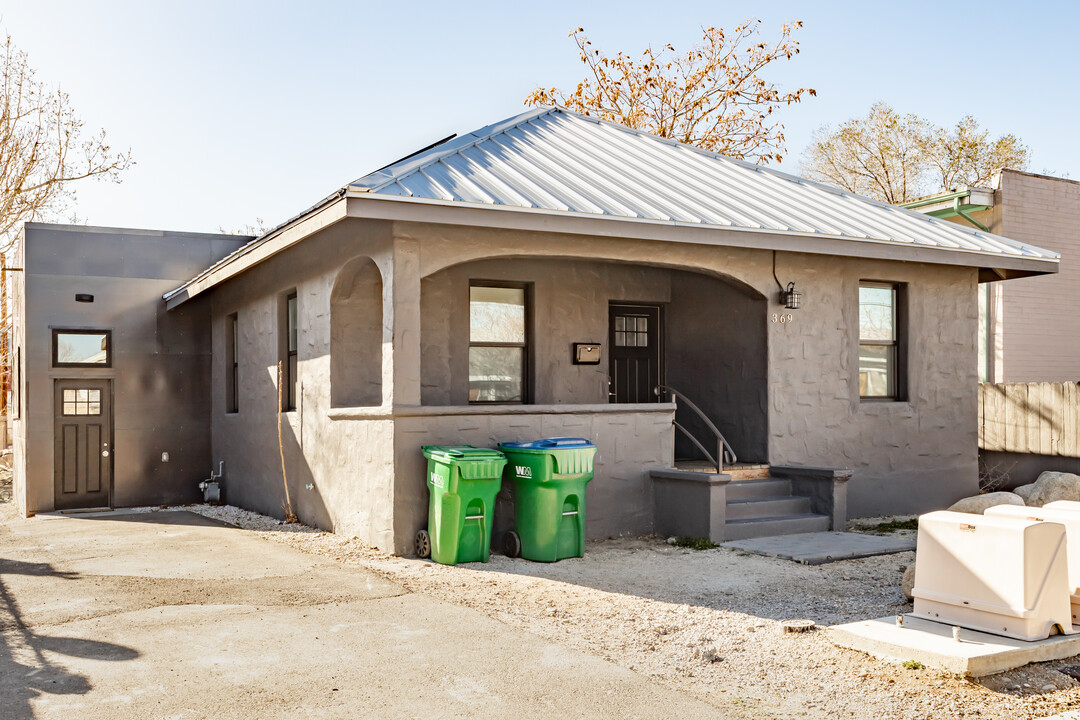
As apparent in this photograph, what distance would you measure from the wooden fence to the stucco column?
9454mm

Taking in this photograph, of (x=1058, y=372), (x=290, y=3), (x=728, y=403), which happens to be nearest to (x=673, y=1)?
(x=290, y=3)

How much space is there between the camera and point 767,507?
1037 centimetres

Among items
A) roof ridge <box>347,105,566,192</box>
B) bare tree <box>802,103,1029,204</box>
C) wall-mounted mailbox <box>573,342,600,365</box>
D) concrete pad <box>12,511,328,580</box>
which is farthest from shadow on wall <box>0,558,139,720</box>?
bare tree <box>802,103,1029,204</box>

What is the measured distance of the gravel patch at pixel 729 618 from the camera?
4.89 meters

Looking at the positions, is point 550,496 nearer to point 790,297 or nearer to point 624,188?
point 624,188

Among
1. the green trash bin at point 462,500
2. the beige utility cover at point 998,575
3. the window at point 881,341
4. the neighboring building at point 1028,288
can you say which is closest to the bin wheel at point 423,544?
the green trash bin at point 462,500

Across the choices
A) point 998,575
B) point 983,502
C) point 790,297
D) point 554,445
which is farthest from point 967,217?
point 998,575

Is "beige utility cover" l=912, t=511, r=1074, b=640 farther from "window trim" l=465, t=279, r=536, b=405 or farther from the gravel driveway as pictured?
"window trim" l=465, t=279, r=536, b=405

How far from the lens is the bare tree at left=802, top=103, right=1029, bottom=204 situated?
3075 centimetres

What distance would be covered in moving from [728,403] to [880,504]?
234 centimetres

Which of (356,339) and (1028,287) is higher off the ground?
(1028,287)

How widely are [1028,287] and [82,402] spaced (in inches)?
646

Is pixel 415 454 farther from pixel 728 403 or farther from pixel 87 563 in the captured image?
pixel 728 403

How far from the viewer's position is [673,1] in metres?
21.4
